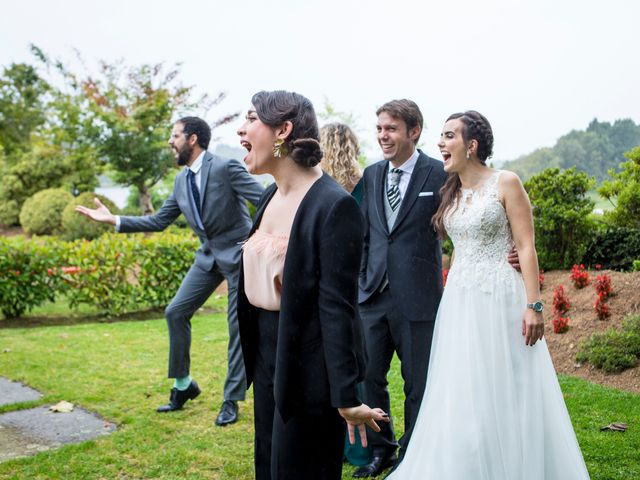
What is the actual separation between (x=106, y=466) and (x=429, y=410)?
7.45ft

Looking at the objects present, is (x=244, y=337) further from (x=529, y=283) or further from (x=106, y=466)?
(x=106, y=466)

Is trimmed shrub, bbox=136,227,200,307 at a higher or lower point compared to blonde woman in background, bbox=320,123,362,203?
lower

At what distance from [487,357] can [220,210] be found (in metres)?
2.74

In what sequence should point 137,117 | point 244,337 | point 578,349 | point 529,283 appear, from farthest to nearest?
point 137,117, point 578,349, point 529,283, point 244,337

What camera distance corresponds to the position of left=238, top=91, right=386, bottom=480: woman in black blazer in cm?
249

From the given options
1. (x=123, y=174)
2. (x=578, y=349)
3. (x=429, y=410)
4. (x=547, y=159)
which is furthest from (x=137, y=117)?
(x=429, y=410)

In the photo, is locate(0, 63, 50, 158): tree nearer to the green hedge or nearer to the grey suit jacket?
the green hedge

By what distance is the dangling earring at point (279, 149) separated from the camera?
105 inches

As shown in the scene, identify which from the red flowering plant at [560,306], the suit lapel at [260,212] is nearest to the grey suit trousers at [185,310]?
the suit lapel at [260,212]

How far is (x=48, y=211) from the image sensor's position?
23.8 m

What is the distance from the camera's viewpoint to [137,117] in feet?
75.8

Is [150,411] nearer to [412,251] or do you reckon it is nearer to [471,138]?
[412,251]

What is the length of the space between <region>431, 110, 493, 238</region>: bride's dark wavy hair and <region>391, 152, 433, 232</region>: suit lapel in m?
0.25

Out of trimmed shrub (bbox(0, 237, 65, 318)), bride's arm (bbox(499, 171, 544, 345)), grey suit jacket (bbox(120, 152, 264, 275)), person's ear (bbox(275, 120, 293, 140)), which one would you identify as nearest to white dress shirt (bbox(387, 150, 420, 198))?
bride's arm (bbox(499, 171, 544, 345))
